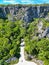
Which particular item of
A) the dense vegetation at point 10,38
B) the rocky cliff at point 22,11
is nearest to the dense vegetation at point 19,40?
the dense vegetation at point 10,38

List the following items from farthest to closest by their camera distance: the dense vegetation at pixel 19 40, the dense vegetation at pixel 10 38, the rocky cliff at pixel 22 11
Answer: the rocky cliff at pixel 22 11
the dense vegetation at pixel 10 38
the dense vegetation at pixel 19 40

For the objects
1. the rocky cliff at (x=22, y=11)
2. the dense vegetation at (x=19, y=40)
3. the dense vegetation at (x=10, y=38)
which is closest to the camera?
the dense vegetation at (x=19, y=40)

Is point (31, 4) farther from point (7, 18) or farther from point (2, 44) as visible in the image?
point (2, 44)

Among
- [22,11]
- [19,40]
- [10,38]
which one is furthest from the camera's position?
[22,11]

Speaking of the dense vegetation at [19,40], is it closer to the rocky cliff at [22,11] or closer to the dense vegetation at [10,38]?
the dense vegetation at [10,38]

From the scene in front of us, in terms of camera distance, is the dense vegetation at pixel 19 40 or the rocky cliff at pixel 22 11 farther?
the rocky cliff at pixel 22 11

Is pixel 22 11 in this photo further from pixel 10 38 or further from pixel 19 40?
pixel 10 38

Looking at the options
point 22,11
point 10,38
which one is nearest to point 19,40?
point 10,38

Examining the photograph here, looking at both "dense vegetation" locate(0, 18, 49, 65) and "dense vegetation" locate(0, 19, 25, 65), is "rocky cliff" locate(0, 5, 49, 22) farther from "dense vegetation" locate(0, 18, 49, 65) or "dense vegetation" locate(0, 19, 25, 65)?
"dense vegetation" locate(0, 19, 25, 65)

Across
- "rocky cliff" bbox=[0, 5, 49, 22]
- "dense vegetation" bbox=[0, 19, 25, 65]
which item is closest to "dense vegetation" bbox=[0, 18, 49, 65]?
"dense vegetation" bbox=[0, 19, 25, 65]
